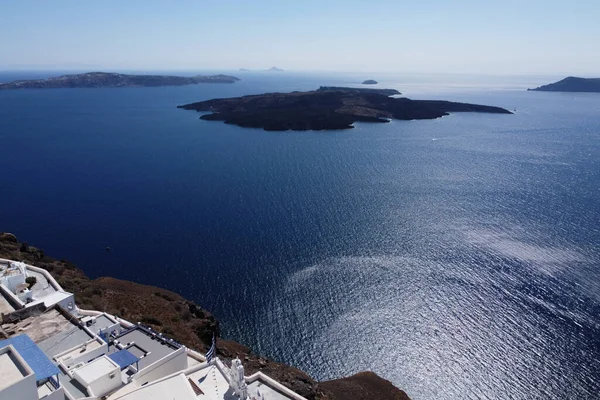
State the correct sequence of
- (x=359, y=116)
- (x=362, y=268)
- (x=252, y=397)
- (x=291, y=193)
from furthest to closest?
(x=359, y=116)
(x=291, y=193)
(x=362, y=268)
(x=252, y=397)

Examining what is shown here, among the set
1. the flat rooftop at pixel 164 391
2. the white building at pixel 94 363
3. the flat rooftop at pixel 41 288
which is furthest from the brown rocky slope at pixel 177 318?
the flat rooftop at pixel 164 391

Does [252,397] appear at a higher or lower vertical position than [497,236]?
higher

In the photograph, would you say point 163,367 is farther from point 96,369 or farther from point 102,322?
point 102,322

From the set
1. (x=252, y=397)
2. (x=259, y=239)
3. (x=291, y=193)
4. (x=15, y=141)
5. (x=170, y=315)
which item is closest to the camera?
(x=252, y=397)

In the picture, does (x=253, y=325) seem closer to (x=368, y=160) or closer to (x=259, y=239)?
(x=259, y=239)

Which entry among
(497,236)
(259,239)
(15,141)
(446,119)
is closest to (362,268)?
(259,239)

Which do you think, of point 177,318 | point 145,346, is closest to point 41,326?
point 145,346
